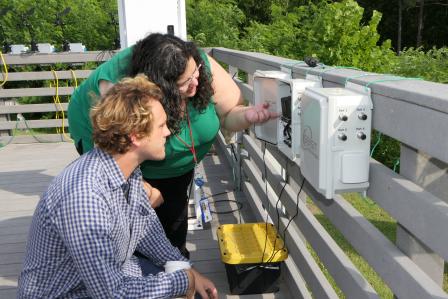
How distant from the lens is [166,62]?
196cm

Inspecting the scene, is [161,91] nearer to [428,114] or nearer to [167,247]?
[167,247]

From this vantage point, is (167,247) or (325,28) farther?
(325,28)

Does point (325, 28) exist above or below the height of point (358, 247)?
above

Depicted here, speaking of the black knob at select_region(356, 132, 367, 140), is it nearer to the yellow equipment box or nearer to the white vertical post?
the yellow equipment box

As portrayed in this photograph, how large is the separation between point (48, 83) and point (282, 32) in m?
3.28

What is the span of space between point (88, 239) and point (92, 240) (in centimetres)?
1

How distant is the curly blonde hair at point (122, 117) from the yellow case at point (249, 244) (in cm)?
107

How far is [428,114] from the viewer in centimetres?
117

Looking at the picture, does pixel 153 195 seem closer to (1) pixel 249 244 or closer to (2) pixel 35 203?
(1) pixel 249 244

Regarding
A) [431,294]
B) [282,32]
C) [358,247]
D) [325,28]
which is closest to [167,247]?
[358,247]

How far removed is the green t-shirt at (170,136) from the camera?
87.3 inches

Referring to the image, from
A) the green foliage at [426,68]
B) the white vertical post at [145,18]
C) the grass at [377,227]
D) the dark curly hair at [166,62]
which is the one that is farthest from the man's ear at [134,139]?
the green foliage at [426,68]

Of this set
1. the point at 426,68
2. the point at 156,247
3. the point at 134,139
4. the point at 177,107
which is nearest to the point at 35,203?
the point at 156,247

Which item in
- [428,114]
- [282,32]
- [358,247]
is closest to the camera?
[428,114]
